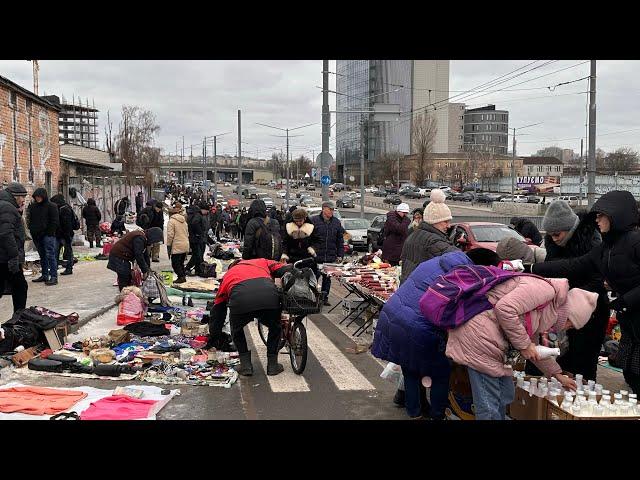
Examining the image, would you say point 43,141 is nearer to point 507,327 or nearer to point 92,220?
point 92,220

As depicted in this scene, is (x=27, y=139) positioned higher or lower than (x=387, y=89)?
lower

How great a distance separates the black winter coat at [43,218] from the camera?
Result: 13.1 metres

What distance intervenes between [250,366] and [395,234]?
6224 millimetres

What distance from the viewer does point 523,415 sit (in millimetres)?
5234

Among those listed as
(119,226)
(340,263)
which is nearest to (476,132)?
(119,226)

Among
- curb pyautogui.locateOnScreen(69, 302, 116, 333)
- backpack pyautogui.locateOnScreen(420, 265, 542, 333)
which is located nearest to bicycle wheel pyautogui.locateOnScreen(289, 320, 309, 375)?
backpack pyautogui.locateOnScreen(420, 265, 542, 333)

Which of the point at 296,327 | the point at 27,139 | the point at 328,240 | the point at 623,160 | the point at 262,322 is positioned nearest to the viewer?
the point at 262,322

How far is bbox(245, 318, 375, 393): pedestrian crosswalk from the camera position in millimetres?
7430

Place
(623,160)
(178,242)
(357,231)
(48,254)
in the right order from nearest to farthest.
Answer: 1. (48,254)
2. (178,242)
3. (357,231)
4. (623,160)

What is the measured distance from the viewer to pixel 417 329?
16.6ft

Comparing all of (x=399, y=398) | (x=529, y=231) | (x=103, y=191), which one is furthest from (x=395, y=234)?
(x=103, y=191)
